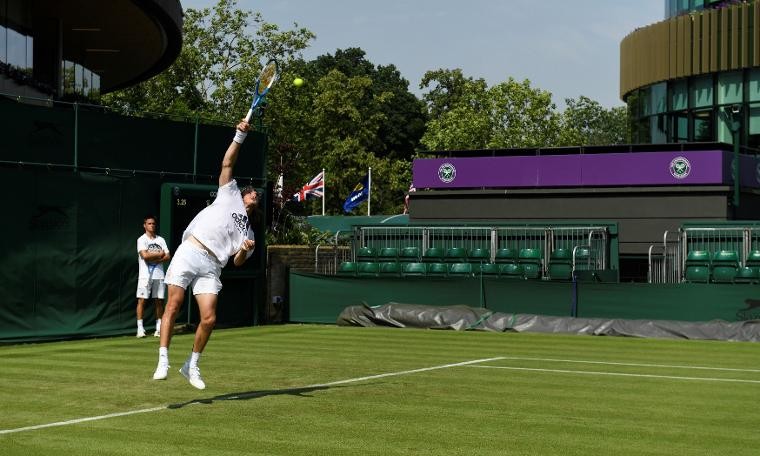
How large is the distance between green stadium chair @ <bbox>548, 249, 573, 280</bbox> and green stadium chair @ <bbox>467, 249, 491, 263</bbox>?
185cm

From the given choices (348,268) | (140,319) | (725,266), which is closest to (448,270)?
→ (348,268)

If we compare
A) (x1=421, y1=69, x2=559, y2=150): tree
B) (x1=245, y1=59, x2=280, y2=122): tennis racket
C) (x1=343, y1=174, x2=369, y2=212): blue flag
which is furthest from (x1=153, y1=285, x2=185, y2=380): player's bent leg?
(x1=421, y1=69, x2=559, y2=150): tree

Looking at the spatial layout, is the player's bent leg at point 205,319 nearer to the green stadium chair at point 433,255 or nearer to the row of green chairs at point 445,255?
the row of green chairs at point 445,255

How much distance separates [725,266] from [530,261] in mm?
4964

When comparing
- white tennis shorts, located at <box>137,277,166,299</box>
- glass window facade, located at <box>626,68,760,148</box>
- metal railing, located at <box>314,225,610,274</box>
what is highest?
glass window facade, located at <box>626,68,760,148</box>

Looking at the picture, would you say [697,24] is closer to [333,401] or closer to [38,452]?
[333,401]

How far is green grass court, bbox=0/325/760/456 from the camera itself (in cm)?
904

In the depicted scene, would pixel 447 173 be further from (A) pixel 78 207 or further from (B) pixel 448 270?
(A) pixel 78 207

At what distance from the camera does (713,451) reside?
353 inches

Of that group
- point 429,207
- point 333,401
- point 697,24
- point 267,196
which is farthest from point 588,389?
point 697,24

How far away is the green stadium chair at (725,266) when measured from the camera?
85.8 ft

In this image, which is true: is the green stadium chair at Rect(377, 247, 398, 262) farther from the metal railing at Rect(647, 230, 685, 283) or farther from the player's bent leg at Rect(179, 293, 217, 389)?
the player's bent leg at Rect(179, 293, 217, 389)

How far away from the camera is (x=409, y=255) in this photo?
1225 inches

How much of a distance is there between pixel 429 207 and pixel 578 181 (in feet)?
17.3
